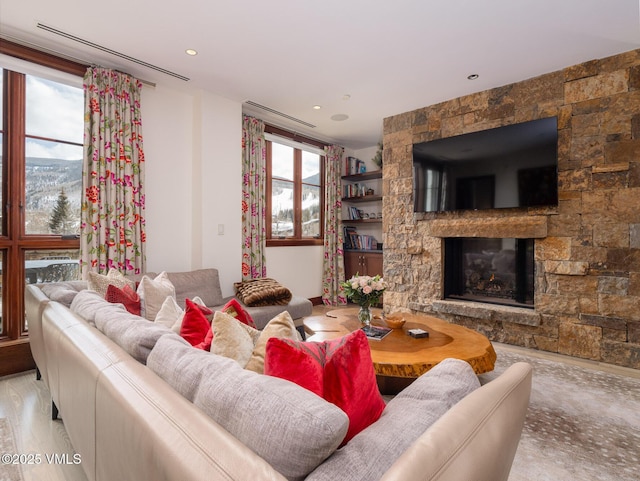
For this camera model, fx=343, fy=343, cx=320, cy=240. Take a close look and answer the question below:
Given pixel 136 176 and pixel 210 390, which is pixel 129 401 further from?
pixel 136 176

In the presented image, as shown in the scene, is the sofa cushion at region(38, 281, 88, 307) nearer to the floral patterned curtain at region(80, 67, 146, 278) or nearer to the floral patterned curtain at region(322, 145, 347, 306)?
the floral patterned curtain at region(80, 67, 146, 278)

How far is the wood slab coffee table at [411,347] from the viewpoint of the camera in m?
1.77

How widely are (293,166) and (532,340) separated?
3.62m

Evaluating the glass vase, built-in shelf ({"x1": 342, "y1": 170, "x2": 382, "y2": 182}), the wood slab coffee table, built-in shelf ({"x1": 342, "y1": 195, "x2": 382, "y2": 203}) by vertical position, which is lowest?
the wood slab coffee table

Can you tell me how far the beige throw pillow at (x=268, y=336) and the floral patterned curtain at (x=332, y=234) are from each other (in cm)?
417

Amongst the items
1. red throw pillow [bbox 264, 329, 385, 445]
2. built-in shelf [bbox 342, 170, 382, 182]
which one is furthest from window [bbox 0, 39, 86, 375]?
built-in shelf [bbox 342, 170, 382, 182]

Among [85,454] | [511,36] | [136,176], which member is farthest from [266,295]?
[511,36]

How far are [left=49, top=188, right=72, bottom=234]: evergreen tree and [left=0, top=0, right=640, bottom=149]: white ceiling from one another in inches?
48.1

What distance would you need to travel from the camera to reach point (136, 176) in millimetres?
3219

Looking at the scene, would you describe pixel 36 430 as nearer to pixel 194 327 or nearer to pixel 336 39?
pixel 194 327

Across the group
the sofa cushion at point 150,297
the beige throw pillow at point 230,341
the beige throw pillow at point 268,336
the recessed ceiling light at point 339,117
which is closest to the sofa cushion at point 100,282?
the sofa cushion at point 150,297

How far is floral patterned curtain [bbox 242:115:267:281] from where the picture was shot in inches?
164

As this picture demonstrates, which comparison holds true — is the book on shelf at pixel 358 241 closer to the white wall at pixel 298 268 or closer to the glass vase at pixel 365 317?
the white wall at pixel 298 268

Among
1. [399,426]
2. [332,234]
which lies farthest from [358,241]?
[399,426]
